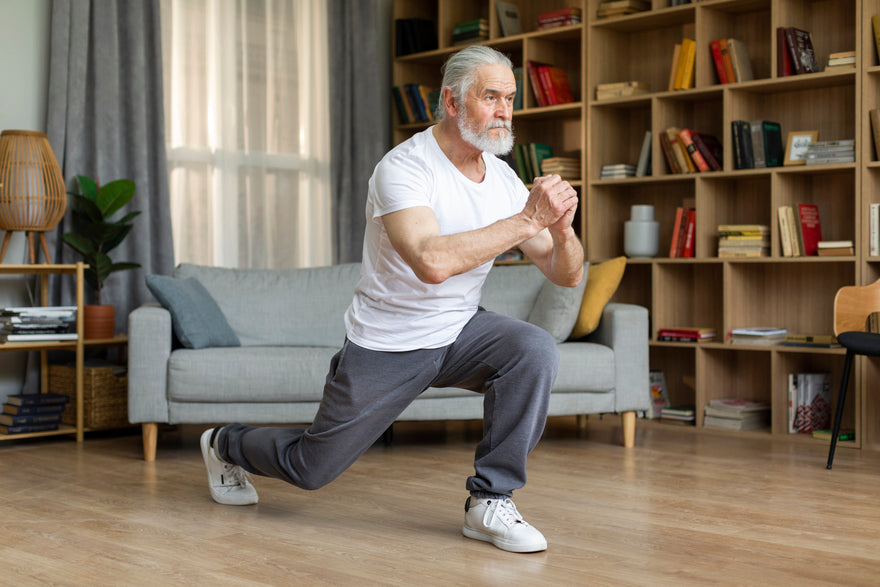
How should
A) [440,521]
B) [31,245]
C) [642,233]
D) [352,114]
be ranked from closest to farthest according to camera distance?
1. [440,521]
2. [31,245]
3. [642,233]
4. [352,114]

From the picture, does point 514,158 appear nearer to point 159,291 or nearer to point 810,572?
point 159,291

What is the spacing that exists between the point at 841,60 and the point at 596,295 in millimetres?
1405

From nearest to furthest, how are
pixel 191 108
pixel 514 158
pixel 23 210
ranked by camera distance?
pixel 23 210
pixel 191 108
pixel 514 158

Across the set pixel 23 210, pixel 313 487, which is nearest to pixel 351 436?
pixel 313 487

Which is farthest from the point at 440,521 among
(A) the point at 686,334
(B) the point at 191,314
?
(A) the point at 686,334

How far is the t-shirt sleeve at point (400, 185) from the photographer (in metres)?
2.17

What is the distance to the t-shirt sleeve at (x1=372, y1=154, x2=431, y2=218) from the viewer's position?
2.17 meters

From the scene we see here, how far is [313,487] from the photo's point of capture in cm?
242

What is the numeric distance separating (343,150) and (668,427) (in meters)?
2.33

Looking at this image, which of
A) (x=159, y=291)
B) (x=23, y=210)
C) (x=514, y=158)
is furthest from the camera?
(x=514, y=158)

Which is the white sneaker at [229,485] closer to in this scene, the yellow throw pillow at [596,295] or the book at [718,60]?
the yellow throw pillow at [596,295]

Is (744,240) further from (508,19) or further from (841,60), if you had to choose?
(508,19)

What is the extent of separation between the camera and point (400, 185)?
2.18 metres

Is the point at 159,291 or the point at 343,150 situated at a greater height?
the point at 343,150
